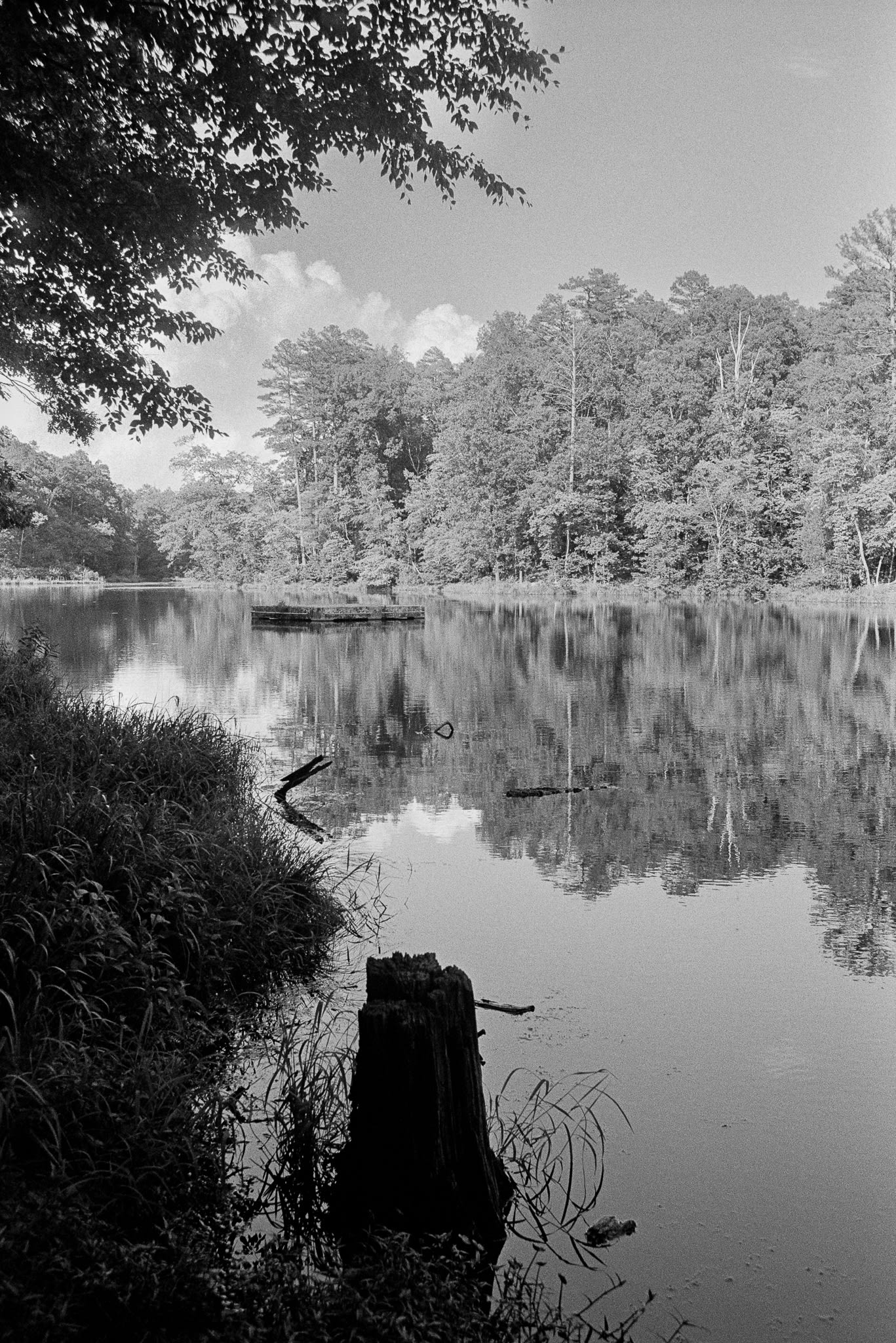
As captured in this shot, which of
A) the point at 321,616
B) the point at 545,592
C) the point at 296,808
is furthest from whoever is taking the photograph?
the point at 545,592

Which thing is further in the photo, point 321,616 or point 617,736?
point 321,616

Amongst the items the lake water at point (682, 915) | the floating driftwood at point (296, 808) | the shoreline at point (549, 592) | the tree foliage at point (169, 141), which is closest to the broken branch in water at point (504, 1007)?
the lake water at point (682, 915)

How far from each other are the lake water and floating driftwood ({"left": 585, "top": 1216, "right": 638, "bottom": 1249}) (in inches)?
1.7

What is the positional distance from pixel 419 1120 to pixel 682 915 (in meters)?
3.02

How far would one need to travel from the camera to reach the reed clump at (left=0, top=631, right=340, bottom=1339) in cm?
206

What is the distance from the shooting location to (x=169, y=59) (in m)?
7.46

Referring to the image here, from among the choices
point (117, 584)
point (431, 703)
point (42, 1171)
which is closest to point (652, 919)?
point (42, 1171)

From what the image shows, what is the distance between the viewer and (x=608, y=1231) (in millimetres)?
2604

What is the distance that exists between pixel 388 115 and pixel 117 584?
5876cm

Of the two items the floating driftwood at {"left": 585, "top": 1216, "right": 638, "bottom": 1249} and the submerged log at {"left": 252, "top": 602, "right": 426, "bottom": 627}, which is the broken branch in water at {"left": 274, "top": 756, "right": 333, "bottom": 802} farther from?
the submerged log at {"left": 252, "top": 602, "right": 426, "bottom": 627}

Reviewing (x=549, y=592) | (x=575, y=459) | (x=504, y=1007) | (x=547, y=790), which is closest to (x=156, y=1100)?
(x=504, y=1007)

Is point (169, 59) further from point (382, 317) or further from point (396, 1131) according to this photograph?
point (382, 317)

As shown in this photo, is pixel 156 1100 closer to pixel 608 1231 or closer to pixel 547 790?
pixel 608 1231

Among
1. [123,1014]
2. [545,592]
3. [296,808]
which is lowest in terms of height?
[296,808]
